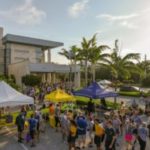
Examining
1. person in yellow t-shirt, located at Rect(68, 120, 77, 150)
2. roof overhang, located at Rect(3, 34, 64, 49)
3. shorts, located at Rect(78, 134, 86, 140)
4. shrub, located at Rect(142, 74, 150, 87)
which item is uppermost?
roof overhang, located at Rect(3, 34, 64, 49)

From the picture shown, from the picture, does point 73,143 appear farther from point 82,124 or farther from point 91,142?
point 91,142

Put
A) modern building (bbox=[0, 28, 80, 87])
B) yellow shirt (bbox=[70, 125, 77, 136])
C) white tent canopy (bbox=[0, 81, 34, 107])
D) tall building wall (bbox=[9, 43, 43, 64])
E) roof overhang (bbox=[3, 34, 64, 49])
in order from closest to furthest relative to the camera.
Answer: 1. yellow shirt (bbox=[70, 125, 77, 136])
2. white tent canopy (bbox=[0, 81, 34, 107])
3. modern building (bbox=[0, 28, 80, 87])
4. roof overhang (bbox=[3, 34, 64, 49])
5. tall building wall (bbox=[9, 43, 43, 64])

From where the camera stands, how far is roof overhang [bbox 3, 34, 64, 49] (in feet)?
153

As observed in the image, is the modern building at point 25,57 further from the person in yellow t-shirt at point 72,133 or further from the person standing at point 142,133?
the person standing at point 142,133

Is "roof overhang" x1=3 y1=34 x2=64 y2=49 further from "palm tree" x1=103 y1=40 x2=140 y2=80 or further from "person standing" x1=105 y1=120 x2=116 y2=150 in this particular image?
"person standing" x1=105 y1=120 x2=116 y2=150

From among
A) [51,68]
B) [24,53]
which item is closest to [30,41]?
[24,53]

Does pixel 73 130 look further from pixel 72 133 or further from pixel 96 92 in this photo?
pixel 96 92

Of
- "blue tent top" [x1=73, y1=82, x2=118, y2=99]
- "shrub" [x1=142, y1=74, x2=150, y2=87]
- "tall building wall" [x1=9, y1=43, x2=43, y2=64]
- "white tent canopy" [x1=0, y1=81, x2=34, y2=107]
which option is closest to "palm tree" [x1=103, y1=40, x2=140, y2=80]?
"blue tent top" [x1=73, y1=82, x2=118, y2=99]

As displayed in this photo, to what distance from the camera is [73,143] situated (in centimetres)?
1112

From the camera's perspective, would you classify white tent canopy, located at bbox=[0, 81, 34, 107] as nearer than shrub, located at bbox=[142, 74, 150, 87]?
Yes

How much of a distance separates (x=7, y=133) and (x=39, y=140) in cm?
262

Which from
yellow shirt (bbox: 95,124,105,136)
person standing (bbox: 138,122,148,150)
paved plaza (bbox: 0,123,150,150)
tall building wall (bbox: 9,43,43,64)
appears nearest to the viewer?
person standing (bbox: 138,122,148,150)

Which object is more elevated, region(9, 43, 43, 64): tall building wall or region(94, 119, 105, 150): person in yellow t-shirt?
region(9, 43, 43, 64): tall building wall

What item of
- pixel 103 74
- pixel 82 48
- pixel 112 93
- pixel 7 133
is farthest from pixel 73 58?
pixel 7 133
